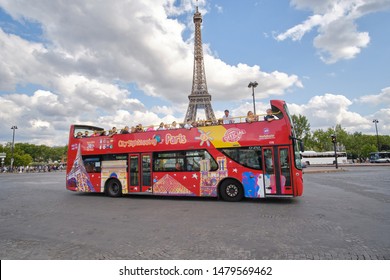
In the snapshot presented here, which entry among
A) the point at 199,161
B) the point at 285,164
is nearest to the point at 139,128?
the point at 199,161

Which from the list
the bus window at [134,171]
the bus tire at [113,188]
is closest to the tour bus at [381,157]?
the bus window at [134,171]

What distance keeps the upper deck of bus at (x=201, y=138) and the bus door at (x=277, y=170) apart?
1.28 feet

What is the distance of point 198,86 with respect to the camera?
216 feet

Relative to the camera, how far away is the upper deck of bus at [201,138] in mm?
9883

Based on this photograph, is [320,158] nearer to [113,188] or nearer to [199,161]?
[199,161]

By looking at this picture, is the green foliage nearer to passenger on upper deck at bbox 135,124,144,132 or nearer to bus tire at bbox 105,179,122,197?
bus tire at bbox 105,179,122,197

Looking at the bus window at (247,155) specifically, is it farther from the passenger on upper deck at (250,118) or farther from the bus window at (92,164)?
the bus window at (92,164)

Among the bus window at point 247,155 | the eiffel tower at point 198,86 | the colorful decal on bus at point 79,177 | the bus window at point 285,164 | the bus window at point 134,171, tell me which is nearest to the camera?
the bus window at point 285,164

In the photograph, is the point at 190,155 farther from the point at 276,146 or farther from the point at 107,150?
the point at 107,150

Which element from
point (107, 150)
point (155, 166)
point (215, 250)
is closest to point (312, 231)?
point (215, 250)

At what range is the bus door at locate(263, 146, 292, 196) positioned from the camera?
9500 mm

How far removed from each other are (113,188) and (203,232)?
28.7 feet

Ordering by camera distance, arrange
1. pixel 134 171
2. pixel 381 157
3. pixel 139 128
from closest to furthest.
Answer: pixel 134 171 < pixel 139 128 < pixel 381 157

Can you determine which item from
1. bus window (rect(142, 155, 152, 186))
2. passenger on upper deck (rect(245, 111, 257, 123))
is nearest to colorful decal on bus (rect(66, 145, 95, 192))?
bus window (rect(142, 155, 152, 186))
